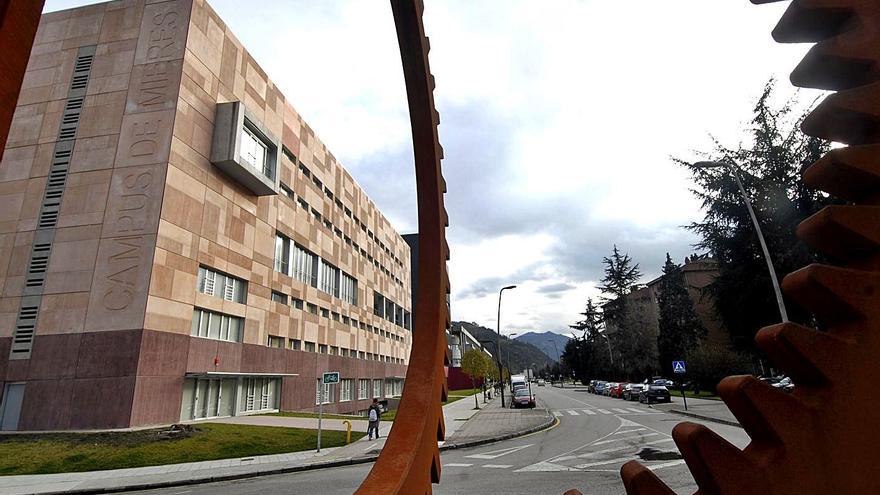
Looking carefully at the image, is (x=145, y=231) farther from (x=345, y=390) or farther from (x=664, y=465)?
(x=345, y=390)

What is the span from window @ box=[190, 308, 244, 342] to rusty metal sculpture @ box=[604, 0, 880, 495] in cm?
2675

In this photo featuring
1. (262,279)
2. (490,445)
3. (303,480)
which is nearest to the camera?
(303,480)

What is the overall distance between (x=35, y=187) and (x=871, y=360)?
106 ft

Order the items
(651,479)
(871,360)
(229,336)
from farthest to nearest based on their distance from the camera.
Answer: (229,336), (651,479), (871,360)

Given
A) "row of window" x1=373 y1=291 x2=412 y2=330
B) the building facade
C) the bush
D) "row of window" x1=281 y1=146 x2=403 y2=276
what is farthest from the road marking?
"row of window" x1=373 y1=291 x2=412 y2=330

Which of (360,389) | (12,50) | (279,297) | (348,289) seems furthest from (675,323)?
(12,50)

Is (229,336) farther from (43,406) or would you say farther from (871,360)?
(871,360)

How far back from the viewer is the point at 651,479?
1.33m

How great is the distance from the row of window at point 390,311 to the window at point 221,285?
1057 inches

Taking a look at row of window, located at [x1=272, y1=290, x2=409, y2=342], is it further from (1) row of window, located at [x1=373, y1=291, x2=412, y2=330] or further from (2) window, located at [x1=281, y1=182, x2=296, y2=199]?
(2) window, located at [x1=281, y1=182, x2=296, y2=199]

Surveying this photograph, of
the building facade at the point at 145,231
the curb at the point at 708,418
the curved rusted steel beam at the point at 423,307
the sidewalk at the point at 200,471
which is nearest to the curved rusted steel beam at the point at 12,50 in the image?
the curved rusted steel beam at the point at 423,307

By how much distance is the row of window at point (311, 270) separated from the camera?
33.8m

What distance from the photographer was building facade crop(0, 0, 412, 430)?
2116 centimetres

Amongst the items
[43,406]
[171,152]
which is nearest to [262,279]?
[171,152]
